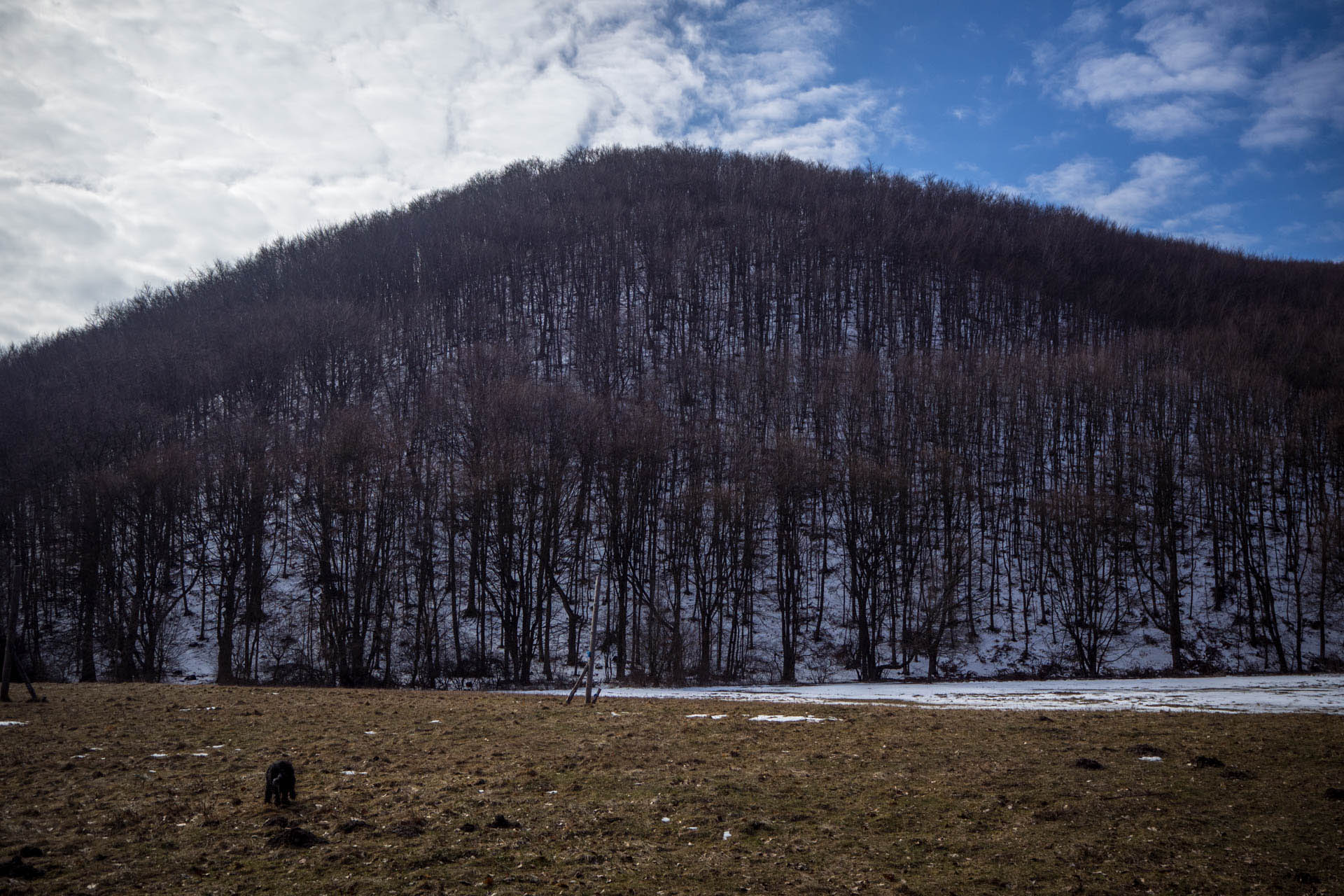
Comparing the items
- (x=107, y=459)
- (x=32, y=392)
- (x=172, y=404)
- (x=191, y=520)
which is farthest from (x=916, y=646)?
(x=32, y=392)

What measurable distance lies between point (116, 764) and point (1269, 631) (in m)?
59.8

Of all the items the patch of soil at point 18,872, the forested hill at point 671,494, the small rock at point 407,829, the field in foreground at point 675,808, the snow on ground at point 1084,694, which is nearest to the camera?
the patch of soil at point 18,872

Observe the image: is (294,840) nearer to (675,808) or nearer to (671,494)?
(675,808)

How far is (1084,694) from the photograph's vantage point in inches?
998

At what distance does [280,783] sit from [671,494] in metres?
42.3

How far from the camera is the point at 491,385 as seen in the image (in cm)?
5116

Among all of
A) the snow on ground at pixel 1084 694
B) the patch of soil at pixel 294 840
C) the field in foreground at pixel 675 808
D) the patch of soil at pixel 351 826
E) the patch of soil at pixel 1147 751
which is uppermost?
the patch of soil at pixel 294 840

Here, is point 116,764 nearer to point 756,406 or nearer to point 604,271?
point 756,406

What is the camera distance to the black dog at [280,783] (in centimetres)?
943

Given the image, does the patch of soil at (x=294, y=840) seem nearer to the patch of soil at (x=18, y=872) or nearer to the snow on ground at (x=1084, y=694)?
the patch of soil at (x=18, y=872)

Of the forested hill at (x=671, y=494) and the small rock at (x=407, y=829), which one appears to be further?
the forested hill at (x=671, y=494)

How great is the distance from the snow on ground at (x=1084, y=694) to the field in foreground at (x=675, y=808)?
453 cm

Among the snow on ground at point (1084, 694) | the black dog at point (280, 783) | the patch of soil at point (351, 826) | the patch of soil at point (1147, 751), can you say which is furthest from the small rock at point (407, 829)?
the snow on ground at point (1084, 694)

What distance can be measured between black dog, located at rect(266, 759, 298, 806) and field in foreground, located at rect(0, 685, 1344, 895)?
0.21 metres
